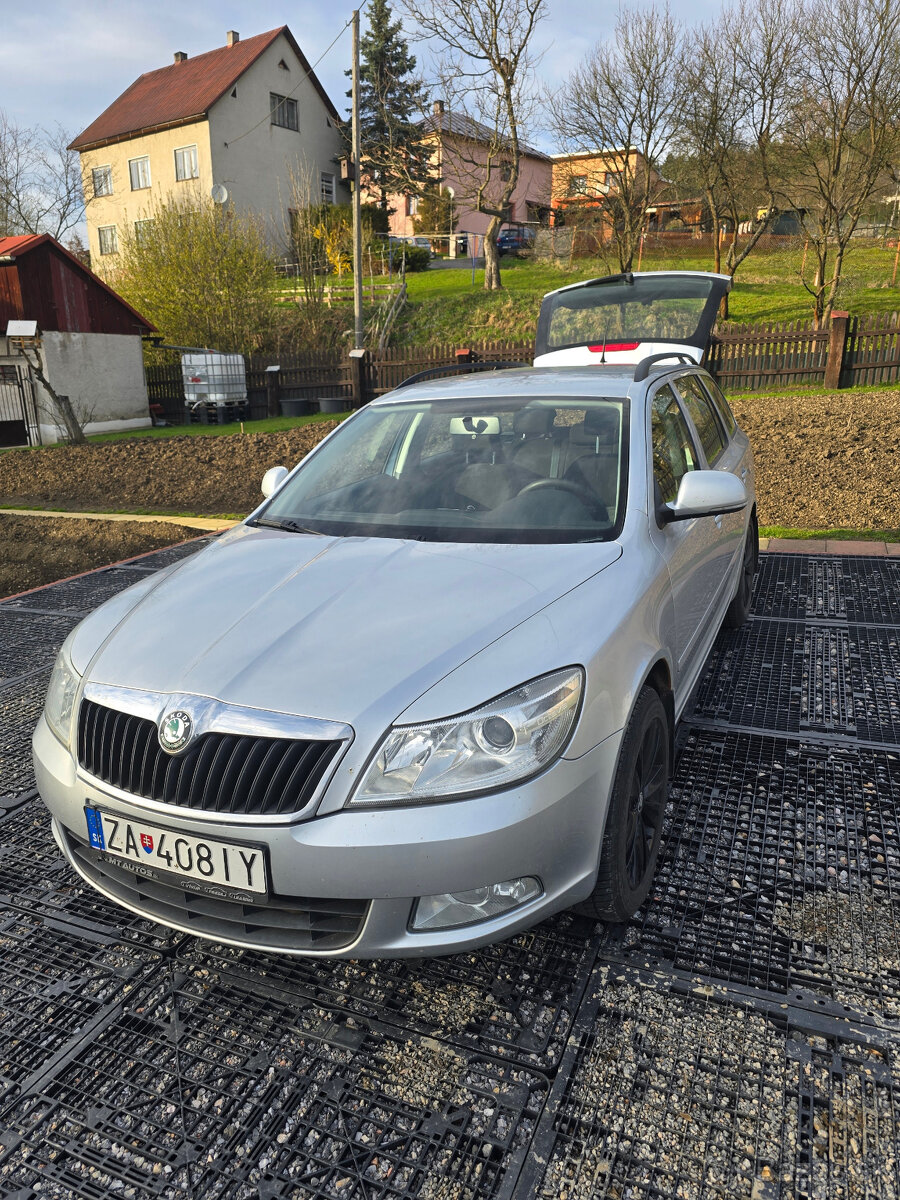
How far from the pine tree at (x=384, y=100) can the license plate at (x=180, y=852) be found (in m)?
39.1

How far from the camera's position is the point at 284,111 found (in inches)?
1618

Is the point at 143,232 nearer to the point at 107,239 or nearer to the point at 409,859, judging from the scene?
the point at 107,239

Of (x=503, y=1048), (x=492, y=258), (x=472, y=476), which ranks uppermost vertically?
(x=492, y=258)

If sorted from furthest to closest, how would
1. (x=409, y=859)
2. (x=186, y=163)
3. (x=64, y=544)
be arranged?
(x=186, y=163) → (x=64, y=544) → (x=409, y=859)

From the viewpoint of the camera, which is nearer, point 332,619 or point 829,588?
point 332,619

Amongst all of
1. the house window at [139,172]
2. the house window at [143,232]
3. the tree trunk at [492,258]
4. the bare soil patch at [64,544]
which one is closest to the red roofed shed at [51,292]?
the house window at [143,232]

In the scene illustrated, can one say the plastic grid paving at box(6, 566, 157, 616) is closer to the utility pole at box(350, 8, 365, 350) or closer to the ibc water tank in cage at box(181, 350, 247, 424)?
the ibc water tank in cage at box(181, 350, 247, 424)

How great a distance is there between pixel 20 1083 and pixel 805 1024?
2059 mm

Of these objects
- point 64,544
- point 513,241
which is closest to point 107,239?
point 513,241

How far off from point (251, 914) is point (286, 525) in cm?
164

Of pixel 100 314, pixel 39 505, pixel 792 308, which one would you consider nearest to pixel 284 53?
pixel 100 314

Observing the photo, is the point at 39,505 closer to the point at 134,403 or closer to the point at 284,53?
the point at 134,403

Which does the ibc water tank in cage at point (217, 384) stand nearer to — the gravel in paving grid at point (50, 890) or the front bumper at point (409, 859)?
the gravel in paving grid at point (50, 890)

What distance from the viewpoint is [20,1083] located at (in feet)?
7.23
